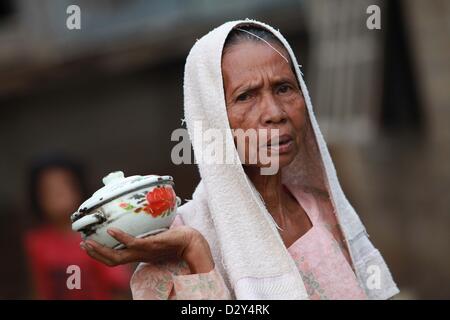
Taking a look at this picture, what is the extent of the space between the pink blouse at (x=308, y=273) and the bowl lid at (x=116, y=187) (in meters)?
0.18

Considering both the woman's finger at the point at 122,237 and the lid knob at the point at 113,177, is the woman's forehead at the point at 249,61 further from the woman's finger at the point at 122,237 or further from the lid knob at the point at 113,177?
the woman's finger at the point at 122,237

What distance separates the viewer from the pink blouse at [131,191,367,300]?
7.39ft

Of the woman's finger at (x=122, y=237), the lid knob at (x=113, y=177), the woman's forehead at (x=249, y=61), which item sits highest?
the woman's forehead at (x=249, y=61)

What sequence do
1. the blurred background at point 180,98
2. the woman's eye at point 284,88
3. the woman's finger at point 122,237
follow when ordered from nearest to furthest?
1. the woman's finger at point 122,237
2. the woman's eye at point 284,88
3. the blurred background at point 180,98

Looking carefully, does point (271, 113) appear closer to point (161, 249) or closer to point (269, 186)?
point (269, 186)

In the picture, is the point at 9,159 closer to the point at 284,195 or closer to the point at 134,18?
the point at 134,18

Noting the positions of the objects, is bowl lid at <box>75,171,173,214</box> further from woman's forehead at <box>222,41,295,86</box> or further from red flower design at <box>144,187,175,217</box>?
woman's forehead at <box>222,41,295,86</box>

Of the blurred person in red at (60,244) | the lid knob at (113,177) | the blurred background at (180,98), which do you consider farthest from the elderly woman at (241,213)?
the blurred background at (180,98)

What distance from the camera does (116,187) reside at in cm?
223

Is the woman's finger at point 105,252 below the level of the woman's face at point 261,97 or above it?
below

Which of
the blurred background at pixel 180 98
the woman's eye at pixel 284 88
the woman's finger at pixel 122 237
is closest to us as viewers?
the woman's finger at pixel 122 237

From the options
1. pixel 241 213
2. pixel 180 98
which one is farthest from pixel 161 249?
pixel 180 98

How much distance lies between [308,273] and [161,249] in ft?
1.31

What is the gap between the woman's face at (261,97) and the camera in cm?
232
